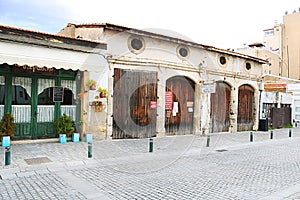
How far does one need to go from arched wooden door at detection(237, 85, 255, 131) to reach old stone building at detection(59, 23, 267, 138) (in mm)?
121

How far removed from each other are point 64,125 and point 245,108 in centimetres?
1286

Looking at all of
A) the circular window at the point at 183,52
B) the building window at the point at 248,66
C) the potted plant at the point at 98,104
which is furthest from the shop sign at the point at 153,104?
the building window at the point at 248,66

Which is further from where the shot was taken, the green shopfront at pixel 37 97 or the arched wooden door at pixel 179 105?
the arched wooden door at pixel 179 105

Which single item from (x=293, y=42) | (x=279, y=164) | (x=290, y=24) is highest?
(x=290, y=24)

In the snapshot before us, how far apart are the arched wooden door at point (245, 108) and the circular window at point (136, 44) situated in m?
8.70

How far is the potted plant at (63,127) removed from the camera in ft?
36.7

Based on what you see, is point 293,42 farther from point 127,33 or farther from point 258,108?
point 127,33

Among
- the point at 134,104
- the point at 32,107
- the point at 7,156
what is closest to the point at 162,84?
the point at 134,104

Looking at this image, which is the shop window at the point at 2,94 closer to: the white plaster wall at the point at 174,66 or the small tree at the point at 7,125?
the small tree at the point at 7,125

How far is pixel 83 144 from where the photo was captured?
11094mm

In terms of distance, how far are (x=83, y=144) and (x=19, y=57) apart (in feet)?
13.4

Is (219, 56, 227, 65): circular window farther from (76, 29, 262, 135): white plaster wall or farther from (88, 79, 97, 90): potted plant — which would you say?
(88, 79, 97, 90): potted plant

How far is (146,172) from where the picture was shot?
25.0 ft

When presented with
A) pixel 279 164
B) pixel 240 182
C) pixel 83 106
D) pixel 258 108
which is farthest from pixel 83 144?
pixel 258 108
